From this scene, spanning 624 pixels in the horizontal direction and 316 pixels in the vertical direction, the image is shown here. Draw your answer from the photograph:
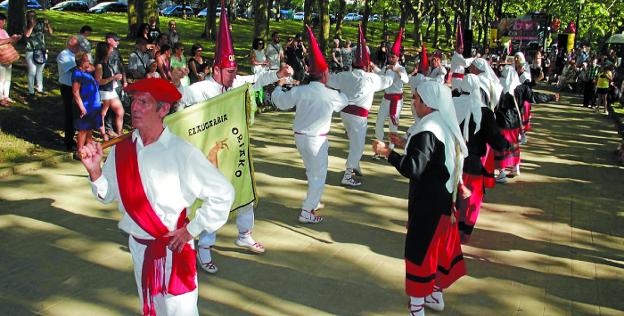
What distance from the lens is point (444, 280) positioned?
536 cm

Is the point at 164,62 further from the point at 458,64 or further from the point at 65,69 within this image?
the point at 458,64

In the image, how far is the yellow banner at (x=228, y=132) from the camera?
16.8ft

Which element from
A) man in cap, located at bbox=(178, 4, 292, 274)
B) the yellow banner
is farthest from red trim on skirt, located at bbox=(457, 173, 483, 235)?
the yellow banner

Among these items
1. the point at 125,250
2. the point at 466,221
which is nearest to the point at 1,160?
the point at 125,250

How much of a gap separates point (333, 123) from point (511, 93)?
6.01 m

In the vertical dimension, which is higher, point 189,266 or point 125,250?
point 189,266

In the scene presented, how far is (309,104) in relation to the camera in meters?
7.42

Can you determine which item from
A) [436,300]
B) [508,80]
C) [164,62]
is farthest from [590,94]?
[436,300]

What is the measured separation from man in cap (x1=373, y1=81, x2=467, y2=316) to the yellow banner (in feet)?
4.95

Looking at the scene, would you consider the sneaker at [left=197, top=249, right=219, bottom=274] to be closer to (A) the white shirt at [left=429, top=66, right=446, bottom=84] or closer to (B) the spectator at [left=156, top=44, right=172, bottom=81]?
(B) the spectator at [left=156, top=44, right=172, bottom=81]

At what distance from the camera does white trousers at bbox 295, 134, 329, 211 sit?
24.7ft

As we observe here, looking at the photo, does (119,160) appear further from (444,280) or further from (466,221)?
(466,221)

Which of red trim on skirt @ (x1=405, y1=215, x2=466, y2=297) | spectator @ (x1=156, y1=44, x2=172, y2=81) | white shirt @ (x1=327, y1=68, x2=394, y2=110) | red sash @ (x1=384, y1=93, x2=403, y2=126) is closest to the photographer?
red trim on skirt @ (x1=405, y1=215, x2=466, y2=297)

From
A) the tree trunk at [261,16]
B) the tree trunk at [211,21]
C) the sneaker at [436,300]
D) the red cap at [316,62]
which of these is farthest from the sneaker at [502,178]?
the tree trunk at [211,21]
